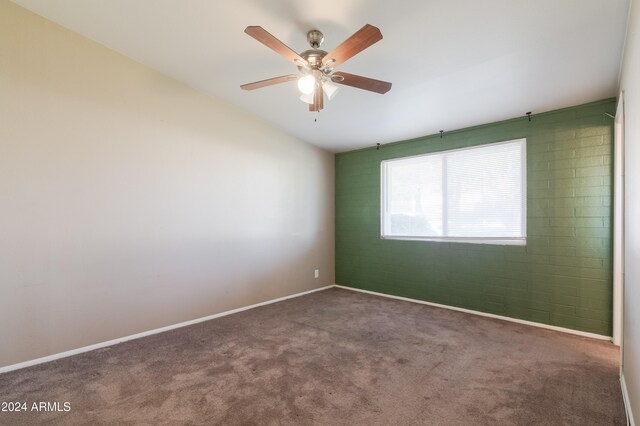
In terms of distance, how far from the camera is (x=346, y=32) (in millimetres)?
2508

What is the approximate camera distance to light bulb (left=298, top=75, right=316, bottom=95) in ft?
7.92

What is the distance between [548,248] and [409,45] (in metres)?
2.82

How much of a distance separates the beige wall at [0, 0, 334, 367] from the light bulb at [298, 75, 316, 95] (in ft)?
6.43

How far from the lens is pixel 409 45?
8.48ft

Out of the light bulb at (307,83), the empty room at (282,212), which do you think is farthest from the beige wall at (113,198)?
the light bulb at (307,83)

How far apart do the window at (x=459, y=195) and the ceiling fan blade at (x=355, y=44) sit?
275 centimetres

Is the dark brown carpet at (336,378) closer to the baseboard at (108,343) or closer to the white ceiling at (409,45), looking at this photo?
the baseboard at (108,343)

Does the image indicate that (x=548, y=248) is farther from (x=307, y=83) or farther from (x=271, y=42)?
(x=271, y=42)

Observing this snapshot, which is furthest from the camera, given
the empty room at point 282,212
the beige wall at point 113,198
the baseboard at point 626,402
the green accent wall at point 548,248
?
the green accent wall at point 548,248

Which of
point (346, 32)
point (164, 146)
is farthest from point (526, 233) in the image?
point (164, 146)

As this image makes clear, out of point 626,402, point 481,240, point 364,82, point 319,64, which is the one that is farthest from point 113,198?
point 626,402

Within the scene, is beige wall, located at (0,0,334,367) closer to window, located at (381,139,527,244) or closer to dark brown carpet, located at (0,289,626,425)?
dark brown carpet, located at (0,289,626,425)

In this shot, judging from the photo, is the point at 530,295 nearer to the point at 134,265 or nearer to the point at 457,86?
the point at 457,86

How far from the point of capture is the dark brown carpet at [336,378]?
6.41 ft
